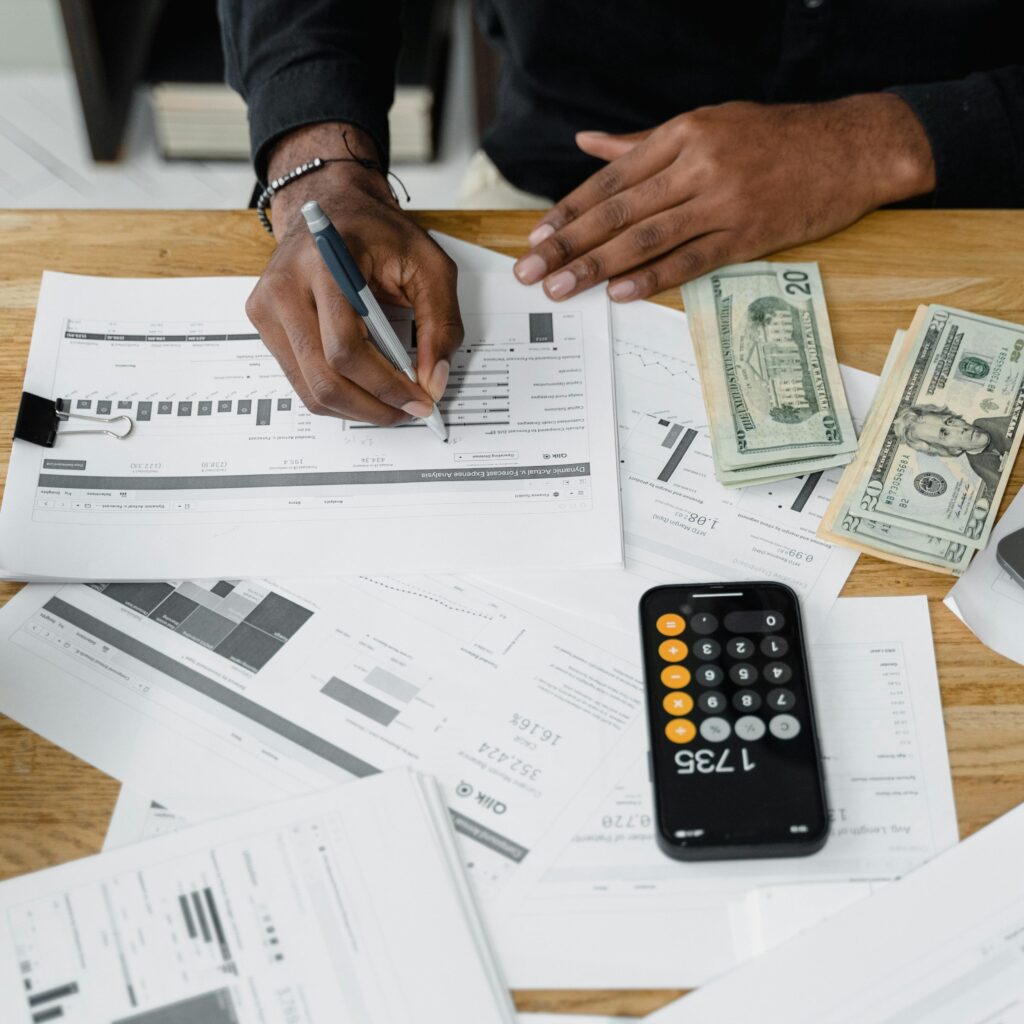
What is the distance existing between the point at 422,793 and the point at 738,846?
0.16m

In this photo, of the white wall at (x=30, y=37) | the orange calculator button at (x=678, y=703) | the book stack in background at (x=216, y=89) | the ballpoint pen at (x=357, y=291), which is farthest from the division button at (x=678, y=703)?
the white wall at (x=30, y=37)

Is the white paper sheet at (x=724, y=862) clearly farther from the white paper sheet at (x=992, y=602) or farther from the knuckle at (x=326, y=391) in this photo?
the knuckle at (x=326, y=391)

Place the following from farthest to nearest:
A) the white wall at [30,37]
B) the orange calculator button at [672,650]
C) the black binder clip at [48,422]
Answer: the white wall at [30,37], the black binder clip at [48,422], the orange calculator button at [672,650]

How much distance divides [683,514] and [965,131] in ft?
1.38

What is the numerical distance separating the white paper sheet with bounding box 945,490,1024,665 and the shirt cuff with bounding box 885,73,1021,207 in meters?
0.33

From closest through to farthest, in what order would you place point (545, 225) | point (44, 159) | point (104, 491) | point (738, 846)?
point (738, 846)
point (104, 491)
point (545, 225)
point (44, 159)

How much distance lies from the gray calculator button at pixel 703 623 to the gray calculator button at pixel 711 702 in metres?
0.04

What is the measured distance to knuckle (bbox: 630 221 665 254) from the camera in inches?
31.3

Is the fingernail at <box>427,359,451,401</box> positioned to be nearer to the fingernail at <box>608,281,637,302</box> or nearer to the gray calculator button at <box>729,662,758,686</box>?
the fingernail at <box>608,281,637,302</box>

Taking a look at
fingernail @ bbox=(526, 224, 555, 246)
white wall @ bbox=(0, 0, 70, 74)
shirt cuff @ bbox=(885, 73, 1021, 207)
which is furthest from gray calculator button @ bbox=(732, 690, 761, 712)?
white wall @ bbox=(0, 0, 70, 74)

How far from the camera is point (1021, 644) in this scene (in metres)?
0.63

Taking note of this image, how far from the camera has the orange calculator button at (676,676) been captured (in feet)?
1.98

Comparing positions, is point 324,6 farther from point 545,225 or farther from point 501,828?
point 501,828

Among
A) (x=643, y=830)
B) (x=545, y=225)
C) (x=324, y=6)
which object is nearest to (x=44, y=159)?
(x=324, y=6)
